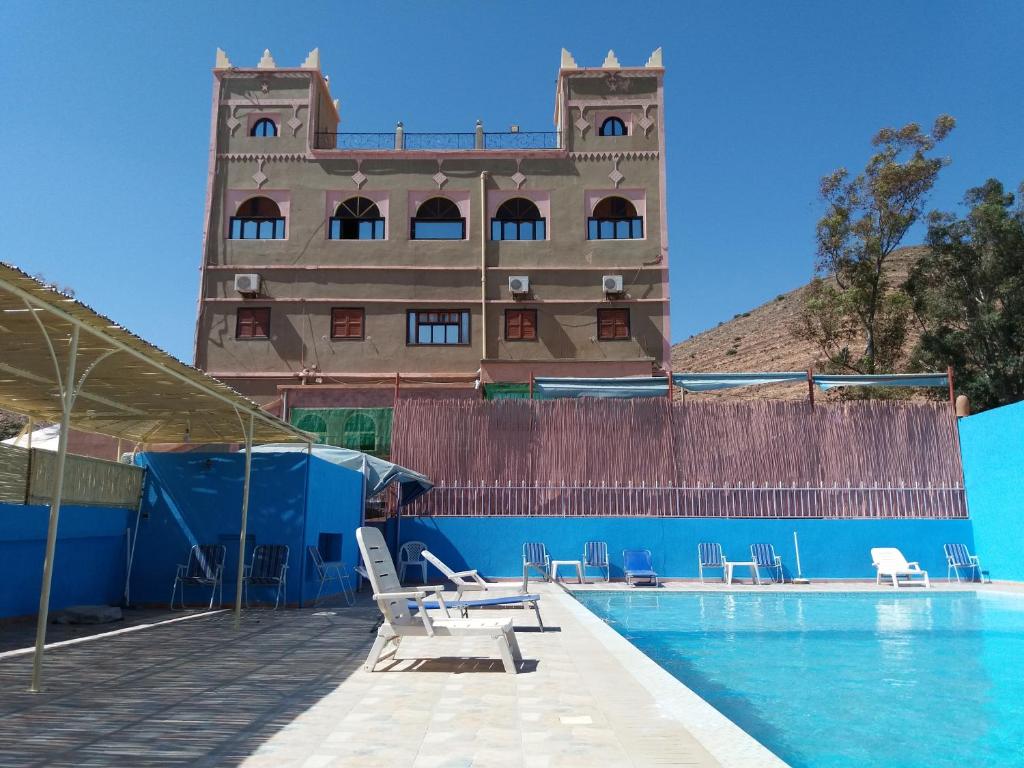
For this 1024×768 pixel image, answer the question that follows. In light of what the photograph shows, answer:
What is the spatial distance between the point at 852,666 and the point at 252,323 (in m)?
17.8

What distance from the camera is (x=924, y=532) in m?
14.7

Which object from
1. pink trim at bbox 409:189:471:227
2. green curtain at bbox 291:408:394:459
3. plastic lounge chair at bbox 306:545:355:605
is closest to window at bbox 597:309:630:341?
pink trim at bbox 409:189:471:227

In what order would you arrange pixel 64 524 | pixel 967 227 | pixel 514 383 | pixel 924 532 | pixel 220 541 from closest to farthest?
pixel 64 524 → pixel 220 541 → pixel 924 532 → pixel 514 383 → pixel 967 227

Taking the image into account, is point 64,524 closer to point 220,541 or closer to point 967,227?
point 220,541

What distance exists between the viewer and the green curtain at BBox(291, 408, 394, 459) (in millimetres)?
18656

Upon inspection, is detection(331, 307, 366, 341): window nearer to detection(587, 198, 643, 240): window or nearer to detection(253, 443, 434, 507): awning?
detection(587, 198, 643, 240): window

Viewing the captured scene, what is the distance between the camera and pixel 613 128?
22.2 metres

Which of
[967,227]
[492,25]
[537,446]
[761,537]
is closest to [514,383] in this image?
[537,446]

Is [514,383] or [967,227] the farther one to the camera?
[967,227]

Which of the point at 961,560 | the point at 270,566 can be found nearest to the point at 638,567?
the point at 961,560

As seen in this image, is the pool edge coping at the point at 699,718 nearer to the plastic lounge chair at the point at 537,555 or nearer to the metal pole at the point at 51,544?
the metal pole at the point at 51,544

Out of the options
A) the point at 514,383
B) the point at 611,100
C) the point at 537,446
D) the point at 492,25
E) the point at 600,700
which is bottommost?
the point at 600,700

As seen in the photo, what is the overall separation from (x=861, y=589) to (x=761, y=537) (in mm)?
2142

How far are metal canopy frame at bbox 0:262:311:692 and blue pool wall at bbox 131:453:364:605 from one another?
0.56 meters
